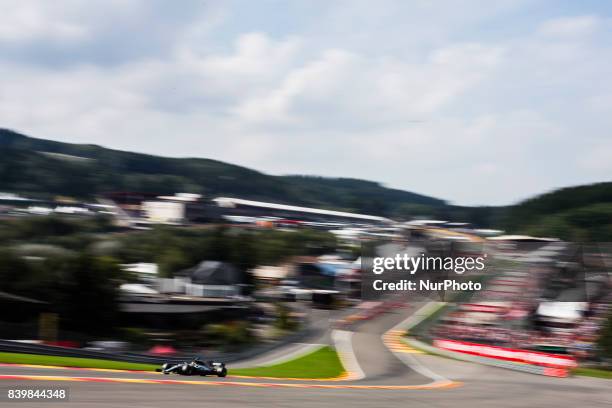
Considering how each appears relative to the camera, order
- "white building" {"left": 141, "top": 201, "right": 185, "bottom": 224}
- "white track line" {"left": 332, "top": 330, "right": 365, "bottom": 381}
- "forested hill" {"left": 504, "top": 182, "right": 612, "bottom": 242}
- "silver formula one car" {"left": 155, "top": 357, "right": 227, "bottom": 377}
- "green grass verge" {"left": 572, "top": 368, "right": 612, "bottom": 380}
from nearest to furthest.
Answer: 1. "silver formula one car" {"left": 155, "top": 357, "right": 227, "bottom": 377}
2. "green grass verge" {"left": 572, "top": 368, "right": 612, "bottom": 380}
3. "white track line" {"left": 332, "top": 330, "right": 365, "bottom": 381}
4. "forested hill" {"left": 504, "top": 182, "right": 612, "bottom": 242}
5. "white building" {"left": 141, "top": 201, "right": 185, "bottom": 224}

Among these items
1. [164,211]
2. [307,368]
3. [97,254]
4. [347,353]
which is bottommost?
[347,353]

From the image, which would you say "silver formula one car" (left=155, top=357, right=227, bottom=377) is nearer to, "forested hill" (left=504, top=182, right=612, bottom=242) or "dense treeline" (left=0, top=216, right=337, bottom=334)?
"dense treeline" (left=0, top=216, right=337, bottom=334)

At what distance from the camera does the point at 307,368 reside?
2522cm

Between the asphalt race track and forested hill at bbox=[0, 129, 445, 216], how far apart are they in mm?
86708

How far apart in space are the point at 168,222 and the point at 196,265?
1267 inches

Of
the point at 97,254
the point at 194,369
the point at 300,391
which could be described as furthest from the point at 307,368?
the point at 97,254

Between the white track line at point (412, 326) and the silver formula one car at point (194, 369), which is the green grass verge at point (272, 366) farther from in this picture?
→ the white track line at point (412, 326)

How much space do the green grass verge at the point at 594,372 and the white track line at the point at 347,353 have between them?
755 centimetres

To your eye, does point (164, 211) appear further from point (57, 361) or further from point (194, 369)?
point (194, 369)

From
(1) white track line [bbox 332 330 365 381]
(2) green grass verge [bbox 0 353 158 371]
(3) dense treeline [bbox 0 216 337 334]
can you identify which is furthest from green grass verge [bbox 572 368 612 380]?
(3) dense treeline [bbox 0 216 337 334]

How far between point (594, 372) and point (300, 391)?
14.6m

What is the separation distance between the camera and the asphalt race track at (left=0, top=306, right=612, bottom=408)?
407 inches

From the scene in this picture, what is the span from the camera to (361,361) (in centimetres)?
2877

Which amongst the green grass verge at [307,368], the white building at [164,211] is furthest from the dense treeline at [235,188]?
the green grass verge at [307,368]
